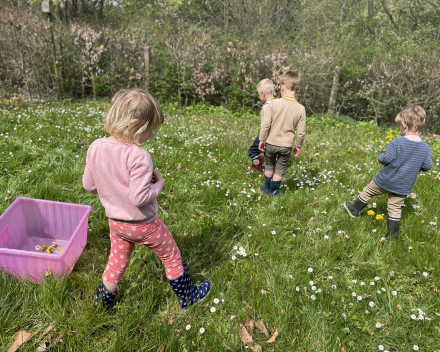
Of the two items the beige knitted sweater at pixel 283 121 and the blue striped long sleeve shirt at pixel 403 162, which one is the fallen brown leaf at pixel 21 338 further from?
the blue striped long sleeve shirt at pixel 403 162

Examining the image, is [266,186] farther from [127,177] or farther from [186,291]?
[127,177]

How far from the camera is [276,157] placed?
13.4ft

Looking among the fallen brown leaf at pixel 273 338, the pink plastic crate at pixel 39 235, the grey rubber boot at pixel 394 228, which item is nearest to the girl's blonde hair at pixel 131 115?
the pink plastic crate at pixel 39 235

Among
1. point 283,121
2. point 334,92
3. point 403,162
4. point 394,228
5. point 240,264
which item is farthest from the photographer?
point 334,92

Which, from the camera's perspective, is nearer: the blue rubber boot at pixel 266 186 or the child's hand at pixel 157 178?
the child's hand at pixel 157 178

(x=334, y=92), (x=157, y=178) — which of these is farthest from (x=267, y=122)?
(x=334, y=92)

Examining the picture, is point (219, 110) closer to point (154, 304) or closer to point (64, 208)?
point (64, 208)

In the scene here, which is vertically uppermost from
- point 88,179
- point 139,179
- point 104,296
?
point 139,179

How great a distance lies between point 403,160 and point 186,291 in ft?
8.04

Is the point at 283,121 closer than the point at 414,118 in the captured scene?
No

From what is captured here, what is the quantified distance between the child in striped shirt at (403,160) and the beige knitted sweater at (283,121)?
102cm

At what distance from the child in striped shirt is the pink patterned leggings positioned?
2.34 metres

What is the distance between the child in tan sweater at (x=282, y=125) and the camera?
3658 millimetres

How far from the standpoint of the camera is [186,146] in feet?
16.8
